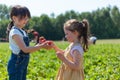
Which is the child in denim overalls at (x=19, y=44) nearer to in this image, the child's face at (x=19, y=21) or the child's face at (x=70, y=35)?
the child's face at (x=19, y=21)

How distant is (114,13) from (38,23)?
2433 cm

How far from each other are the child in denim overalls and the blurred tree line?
219 ft

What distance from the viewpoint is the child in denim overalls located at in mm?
5602

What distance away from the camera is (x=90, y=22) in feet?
290

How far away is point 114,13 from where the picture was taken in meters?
101

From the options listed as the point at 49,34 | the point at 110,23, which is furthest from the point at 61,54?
the point at 110,23

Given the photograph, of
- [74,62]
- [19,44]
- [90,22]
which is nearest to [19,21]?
[19,44]

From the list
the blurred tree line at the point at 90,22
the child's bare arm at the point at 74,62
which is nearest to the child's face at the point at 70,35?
the child's bare arm at the point at 74,62

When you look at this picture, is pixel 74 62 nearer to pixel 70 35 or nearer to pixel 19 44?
pixel 70 35

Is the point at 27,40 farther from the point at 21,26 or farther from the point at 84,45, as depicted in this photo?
the point at 84,45

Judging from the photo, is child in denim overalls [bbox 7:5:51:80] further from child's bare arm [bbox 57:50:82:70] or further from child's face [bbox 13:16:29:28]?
child's bare arm [bbox 57:50:82:70]

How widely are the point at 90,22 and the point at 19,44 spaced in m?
83.0

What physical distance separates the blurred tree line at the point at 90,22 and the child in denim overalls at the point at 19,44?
6674cm

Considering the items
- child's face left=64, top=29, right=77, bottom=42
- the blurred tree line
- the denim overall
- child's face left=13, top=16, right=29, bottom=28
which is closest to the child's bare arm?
child's face left=64, top=29, right=77, bottom=42
